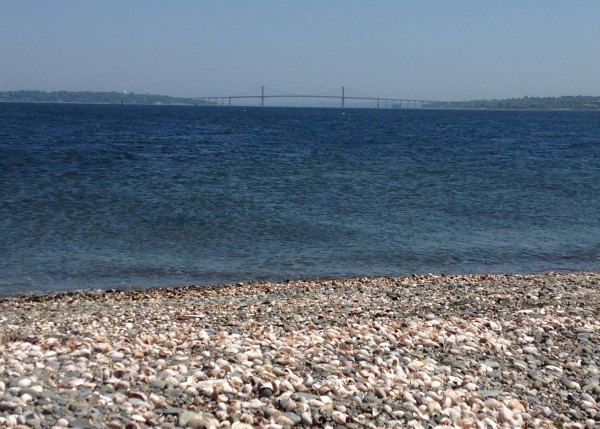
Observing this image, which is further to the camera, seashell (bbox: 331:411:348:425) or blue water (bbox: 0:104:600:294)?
blue water (bbox: 0:104:600:294)

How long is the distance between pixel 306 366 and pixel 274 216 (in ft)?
51.0

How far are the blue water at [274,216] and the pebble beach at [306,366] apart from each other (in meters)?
5.21

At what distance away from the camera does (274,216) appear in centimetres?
2295

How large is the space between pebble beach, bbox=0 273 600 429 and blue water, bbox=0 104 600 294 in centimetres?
521

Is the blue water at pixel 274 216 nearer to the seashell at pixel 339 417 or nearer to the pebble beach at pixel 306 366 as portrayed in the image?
the pebble beach at pixel 306 366

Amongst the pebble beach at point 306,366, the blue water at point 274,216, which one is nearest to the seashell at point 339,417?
the pebble beach at point 306,366

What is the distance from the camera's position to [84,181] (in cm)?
2967

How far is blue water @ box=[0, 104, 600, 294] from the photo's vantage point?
1680cm

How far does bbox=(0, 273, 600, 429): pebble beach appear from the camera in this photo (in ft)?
20.8

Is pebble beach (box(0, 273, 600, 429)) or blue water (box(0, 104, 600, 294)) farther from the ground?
pebble beach (box(0, 273, 600, 429))

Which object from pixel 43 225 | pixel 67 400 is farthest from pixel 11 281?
pixel 67 400

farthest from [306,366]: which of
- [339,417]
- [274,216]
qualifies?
[274,216]

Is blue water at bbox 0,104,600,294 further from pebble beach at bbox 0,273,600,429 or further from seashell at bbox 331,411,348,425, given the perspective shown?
seashell at bbox 331,411,348,425

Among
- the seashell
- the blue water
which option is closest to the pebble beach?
the seashell
